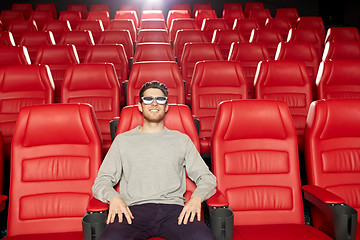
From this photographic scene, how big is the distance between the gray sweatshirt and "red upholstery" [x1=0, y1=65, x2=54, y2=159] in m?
1.37

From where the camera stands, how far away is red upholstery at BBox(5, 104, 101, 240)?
1641 mm

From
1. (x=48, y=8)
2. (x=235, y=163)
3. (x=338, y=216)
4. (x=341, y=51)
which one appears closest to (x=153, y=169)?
(x=235, y=163)

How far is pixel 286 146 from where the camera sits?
1.76 metres

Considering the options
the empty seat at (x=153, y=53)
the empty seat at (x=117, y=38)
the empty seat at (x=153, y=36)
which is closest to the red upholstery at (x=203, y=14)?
the empty seat at (x=153, y=36)

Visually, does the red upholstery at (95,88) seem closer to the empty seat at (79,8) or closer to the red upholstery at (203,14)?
the red upholstery at (203,14)

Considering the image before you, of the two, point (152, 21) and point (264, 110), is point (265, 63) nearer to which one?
point (264, 110)

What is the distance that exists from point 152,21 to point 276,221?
17.2ft

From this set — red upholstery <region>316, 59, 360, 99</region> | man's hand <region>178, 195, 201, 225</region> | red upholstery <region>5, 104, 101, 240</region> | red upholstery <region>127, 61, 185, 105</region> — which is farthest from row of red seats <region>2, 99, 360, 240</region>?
red upholstery <region>316, 59, 360, 99</region>

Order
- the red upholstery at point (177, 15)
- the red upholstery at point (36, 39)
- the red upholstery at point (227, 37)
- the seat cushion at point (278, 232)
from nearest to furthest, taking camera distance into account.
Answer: the seat cushion at point (278, 232)
the red upholstery at point (36, 39)
the red upholstery at point (227, 37)
the red upholstery at point (177, 15)

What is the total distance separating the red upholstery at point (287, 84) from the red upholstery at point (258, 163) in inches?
46.1

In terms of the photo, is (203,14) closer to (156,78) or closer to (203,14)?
(203,14)

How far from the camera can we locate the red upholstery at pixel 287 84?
9.54 feet

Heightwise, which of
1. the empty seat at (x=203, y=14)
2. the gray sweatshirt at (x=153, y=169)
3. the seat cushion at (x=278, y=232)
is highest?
the empty seat at (x=203, y=14)

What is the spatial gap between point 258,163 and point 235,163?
112 mm
